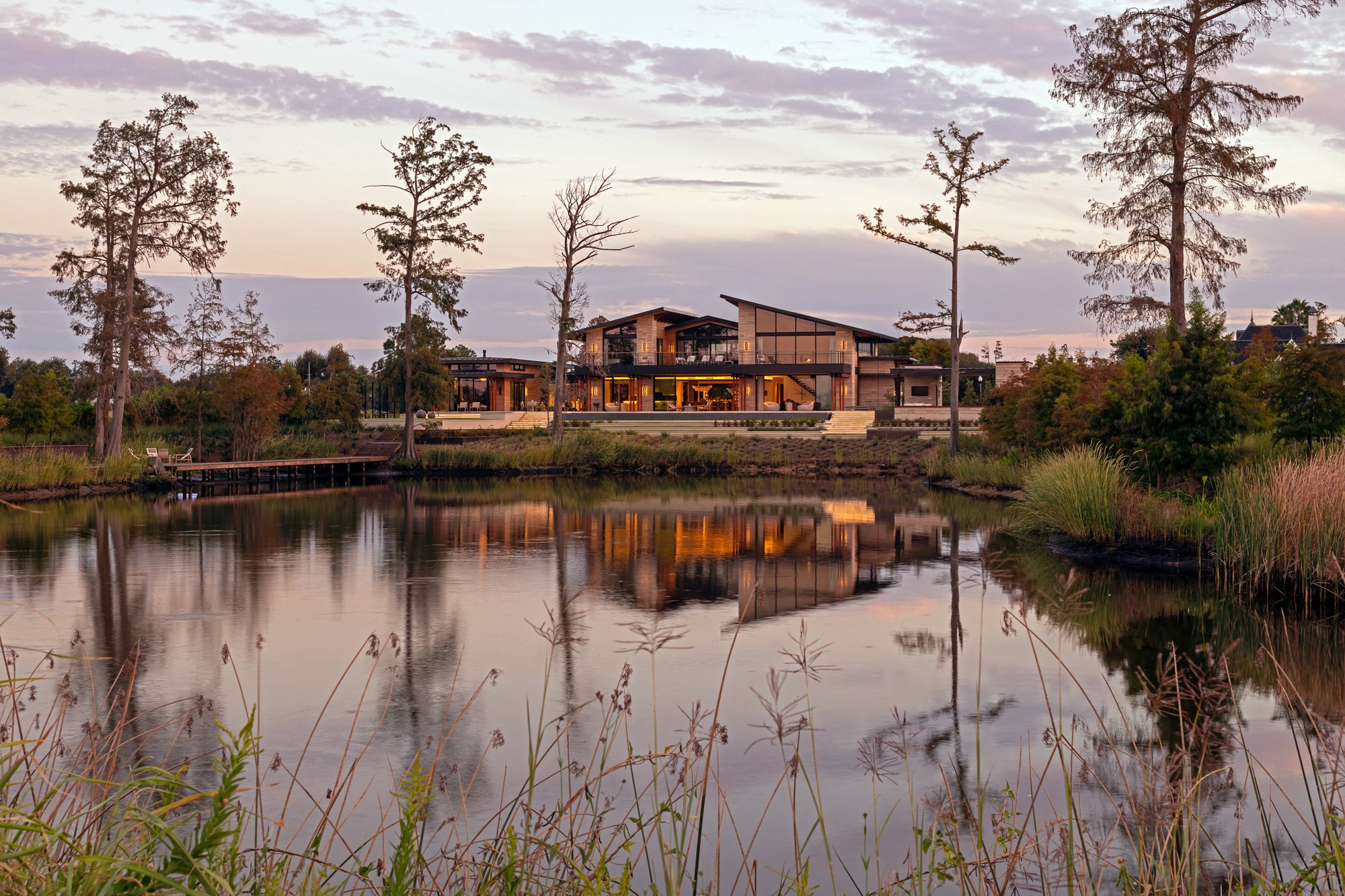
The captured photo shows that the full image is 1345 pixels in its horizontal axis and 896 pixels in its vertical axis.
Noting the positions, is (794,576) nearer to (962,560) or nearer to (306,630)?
(962,560)

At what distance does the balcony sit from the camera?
221ft

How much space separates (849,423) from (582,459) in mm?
18458

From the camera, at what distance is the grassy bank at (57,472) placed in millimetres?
29062

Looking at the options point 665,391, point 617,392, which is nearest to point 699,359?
point 665,391

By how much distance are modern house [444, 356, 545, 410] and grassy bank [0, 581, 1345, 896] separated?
6548cm

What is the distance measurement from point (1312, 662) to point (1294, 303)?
87082mm

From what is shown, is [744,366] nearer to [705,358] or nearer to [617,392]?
[705,358]

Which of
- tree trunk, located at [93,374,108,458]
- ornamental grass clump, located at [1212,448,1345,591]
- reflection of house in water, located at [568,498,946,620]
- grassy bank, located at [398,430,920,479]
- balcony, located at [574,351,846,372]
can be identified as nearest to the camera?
ornamental grass clump, located at [1212,448,1345,591]

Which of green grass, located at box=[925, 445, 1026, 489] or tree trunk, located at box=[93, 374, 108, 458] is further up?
tree trunk, located at box=[93, 374, 108, 458]

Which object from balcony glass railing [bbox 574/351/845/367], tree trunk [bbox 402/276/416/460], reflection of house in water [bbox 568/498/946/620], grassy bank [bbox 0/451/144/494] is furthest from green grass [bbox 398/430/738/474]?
balcony glass railing [bbox 574/351/845/367]

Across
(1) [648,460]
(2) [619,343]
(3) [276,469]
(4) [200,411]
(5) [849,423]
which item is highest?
(2) [619,343]

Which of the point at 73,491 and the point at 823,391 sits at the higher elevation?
the point at 823,391

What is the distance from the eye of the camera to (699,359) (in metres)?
70.1

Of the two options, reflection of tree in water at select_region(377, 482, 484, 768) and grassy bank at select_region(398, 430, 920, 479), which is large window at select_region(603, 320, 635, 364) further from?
reflection of tree in water at select_region(377, 482, 484, 768)
